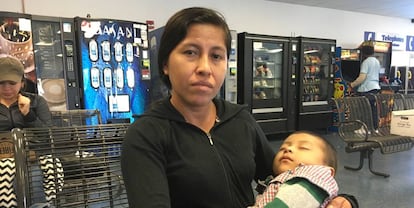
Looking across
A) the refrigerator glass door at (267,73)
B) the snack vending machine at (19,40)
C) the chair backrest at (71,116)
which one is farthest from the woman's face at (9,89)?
the refrigerator glass door at (267,73)

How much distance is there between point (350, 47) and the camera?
732cm

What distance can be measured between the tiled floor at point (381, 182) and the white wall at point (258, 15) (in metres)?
2.97

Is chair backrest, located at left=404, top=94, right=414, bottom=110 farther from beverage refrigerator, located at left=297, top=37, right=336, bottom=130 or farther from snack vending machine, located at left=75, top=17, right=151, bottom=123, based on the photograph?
snack vending machine, located at left=75, top=17, right=151, bottom=123

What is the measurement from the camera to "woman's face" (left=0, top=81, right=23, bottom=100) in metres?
2.13

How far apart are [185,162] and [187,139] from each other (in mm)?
78

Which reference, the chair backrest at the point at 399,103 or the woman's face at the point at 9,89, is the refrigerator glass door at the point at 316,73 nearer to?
the chair backrest at the point at 399,103

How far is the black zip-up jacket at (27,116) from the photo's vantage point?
2.17 meters

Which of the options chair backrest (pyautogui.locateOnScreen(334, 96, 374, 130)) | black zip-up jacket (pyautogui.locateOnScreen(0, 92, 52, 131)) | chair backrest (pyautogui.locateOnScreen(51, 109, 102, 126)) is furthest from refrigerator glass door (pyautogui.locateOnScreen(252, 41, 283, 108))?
black zip-up jacket (pyautogui.locateOnScreen(0, 92, 52, 131))

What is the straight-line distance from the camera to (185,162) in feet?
2.94

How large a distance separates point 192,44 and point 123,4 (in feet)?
14.3

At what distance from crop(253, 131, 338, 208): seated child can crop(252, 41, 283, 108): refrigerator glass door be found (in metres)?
4.16

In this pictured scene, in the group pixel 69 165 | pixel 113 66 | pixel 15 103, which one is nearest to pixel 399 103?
pixel 113 66

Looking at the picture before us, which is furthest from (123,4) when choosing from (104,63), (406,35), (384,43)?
(406,35)

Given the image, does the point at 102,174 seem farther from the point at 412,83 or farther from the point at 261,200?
the point at 412,83
